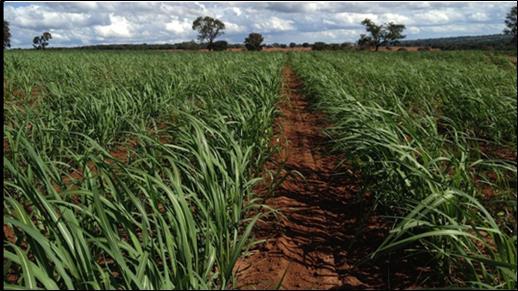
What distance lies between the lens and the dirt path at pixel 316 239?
2.43m

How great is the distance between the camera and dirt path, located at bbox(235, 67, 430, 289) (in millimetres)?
2432

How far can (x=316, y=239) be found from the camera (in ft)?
9.54

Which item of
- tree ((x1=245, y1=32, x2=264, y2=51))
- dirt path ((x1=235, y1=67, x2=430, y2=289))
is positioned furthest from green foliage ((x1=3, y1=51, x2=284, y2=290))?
tree ((x1=245, y1=32, x2=264, y2=51))

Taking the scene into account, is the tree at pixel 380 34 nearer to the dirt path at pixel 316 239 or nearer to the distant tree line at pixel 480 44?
the distant tree line at pixel 480 44

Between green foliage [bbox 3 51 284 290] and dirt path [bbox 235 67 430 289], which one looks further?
dirt path [bbox 235 67 430 289]

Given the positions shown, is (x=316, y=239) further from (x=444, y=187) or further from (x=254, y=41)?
(x=254, y=41)

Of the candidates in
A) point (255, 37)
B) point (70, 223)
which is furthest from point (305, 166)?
point (255, 37)

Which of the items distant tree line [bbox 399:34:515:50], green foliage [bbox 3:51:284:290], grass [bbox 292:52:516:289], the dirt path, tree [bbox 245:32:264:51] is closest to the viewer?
green foliage [bbox 3:51:284:290]

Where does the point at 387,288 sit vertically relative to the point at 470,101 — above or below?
below

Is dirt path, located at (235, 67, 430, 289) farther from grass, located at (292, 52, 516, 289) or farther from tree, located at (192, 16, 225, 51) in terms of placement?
tree, located at (192, 16, 225, 51)

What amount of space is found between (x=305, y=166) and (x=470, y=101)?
9.24 feet

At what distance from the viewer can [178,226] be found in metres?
1.95

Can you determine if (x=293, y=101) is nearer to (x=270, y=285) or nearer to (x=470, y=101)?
(x=470, y=101)

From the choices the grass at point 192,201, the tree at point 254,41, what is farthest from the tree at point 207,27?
the grass at point 192,201
